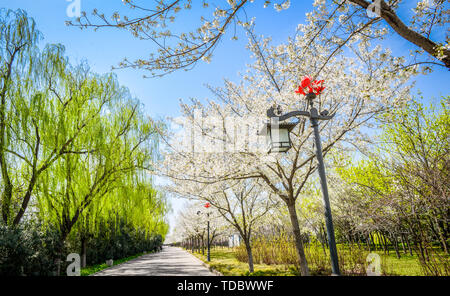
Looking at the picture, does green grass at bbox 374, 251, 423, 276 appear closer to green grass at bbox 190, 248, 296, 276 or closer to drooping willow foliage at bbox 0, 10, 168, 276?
green grass at bbox 190, 248, 296, 276

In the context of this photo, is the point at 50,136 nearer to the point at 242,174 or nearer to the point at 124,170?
the point at 124,170

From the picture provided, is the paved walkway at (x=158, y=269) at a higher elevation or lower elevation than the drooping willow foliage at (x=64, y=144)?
lower

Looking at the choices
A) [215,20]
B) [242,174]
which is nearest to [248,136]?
[242,174]

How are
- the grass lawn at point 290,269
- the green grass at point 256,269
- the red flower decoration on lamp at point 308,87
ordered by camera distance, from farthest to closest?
the green grass at point 256,269 → the grass lawn at point 290,269 → the red flower decoration on lamp at point 308,87

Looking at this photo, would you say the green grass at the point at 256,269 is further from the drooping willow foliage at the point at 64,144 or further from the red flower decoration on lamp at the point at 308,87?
the red flower decoration on lamp at the point at 308,87

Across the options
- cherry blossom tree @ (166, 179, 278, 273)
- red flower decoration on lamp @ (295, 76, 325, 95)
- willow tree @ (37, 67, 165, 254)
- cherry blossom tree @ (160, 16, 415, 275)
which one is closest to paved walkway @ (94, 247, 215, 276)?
cherry blossom tree @ (166, 179, 278, 273)

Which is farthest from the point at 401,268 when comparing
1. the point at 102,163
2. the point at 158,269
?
the point at 102,163

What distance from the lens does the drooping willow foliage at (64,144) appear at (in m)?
5.86

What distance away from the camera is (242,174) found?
654 cm

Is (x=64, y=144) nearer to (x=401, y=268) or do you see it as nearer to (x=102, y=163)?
(x=102, y=163)

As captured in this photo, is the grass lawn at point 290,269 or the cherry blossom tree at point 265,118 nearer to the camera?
the cherry blossom tree at point 265,118

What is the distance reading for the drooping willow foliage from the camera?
5859 millimetres

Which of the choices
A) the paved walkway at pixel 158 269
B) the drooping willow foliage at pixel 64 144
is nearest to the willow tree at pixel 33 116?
the drooping willow foliage at pixel 64 144

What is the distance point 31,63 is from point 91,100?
175 cm
